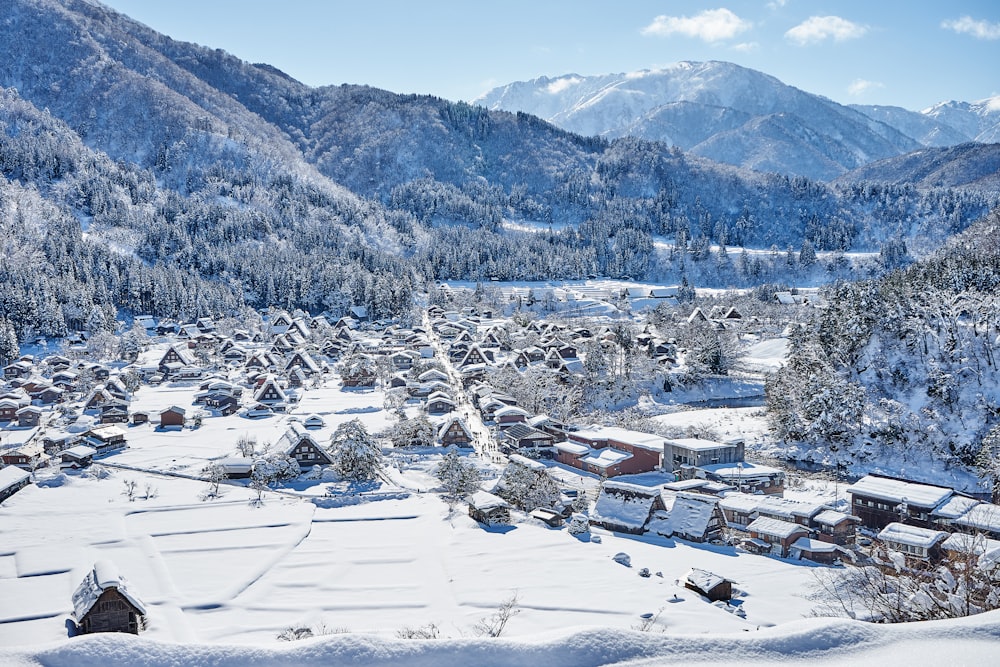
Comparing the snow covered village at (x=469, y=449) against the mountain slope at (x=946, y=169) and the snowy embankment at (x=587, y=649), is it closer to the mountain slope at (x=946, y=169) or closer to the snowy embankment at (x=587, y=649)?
the snowy embankment at (x=587, y=649)

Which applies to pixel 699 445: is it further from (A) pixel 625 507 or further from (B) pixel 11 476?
(B) pixel 11 476

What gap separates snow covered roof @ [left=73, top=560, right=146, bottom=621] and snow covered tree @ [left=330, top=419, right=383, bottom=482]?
10662 mm

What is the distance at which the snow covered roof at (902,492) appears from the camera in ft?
66.9

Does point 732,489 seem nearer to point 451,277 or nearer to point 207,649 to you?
point 207,649

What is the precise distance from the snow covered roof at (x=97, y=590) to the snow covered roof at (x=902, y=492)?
21348mm

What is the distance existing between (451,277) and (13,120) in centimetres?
8629

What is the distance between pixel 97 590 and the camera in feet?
40.7

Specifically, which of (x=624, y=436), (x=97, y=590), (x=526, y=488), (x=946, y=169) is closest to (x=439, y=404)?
(x=624, y=436)

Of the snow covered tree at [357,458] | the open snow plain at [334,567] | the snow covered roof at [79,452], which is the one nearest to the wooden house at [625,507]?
the open snow plain at [334,567]

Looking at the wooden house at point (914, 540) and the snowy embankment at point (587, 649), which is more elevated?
the snowy embankment at point (587, 649)

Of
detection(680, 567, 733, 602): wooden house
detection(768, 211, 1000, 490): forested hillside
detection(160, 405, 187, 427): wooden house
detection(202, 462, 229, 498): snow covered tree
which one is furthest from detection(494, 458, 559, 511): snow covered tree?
detection(160, 405, 187, 427): wooden house

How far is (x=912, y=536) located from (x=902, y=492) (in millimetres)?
3515

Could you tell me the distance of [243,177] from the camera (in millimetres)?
115812

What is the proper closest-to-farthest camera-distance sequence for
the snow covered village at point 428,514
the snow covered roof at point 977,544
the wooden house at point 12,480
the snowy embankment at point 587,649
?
the snowy embankment at point 587,649
the snow covered village at point 428,514
the snow covered roof at point 977,544
the wooden house at point 12,480
